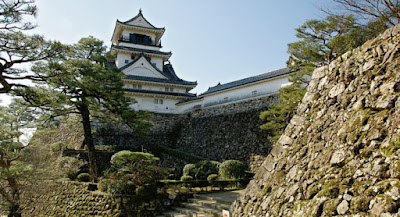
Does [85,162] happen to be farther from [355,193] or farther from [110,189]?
Answer: [355,193]

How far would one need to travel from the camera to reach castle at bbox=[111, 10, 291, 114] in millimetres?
17391

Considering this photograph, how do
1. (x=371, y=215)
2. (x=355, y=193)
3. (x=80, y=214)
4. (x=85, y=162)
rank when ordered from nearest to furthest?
(x=371, y=215) < (x=355, y=193) < (x=80, y=214) < (x=85, y=162)

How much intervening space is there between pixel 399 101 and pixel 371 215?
54.7 inches

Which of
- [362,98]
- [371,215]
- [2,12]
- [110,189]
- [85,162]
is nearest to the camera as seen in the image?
[371,215]

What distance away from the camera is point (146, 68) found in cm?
2383

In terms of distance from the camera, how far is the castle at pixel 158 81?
1739 cm

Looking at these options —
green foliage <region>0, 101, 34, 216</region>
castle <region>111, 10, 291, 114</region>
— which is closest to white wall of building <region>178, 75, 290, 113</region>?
castle <region>111, 10, 291, 114</region>

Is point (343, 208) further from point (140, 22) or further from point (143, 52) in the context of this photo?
point (140, 22)

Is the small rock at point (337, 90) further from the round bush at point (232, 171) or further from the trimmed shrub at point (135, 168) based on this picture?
the round bush at point (232, 171)

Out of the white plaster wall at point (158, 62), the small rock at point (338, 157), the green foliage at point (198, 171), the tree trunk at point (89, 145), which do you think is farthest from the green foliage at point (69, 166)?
the white plaster wall at point (158, 62)

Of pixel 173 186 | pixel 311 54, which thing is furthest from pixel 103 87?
pixel 311 54

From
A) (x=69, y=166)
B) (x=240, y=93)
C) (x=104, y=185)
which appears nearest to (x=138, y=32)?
(x=240, y=93)

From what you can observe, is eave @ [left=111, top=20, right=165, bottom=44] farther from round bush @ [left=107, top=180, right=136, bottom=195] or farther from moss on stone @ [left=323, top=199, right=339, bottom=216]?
moss on stone @ [left=323, top=199, right=339, bottom=216]

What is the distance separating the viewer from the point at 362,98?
13.1 ft
